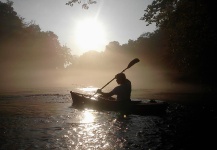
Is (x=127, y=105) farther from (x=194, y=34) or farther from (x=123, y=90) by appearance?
(x=194, y=34)

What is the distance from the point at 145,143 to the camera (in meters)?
9.46

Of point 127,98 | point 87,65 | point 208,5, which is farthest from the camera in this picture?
point 87,65

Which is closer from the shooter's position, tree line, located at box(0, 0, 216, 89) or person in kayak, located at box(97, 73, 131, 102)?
person in kayak, located at box(97, 73, 131, 102)

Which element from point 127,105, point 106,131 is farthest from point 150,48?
point 106,131

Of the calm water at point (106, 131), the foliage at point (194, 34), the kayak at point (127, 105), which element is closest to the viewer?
the calm water at point (106, 131)

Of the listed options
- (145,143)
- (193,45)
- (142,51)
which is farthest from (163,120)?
(142,51)

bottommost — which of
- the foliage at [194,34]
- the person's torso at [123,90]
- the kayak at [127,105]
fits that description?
the kayak at [127,105]

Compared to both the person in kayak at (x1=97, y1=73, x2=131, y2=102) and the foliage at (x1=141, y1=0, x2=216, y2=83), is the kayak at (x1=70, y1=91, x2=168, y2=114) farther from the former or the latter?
the foliage at (x1=141, y1=0, x2=216, y2=83)

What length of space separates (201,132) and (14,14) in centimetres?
6450

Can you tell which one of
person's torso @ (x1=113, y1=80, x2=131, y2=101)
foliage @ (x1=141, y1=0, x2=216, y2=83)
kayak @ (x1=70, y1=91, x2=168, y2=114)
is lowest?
kayak @ (x1=70, y1=91, x2=168, y2=114)

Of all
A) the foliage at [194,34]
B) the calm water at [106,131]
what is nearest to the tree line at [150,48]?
the foliage at [194,34]

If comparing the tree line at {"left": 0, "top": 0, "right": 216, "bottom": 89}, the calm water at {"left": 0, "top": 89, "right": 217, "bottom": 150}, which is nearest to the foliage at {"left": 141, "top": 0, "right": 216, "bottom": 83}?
the tree line at {"left": 0, "top": 0, "right": 216, "bottom": 89}

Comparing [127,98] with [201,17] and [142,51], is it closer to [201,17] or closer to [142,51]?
[201,17]

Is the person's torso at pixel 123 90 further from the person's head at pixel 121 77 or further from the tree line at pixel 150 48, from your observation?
the tree line at pixel 150 48
